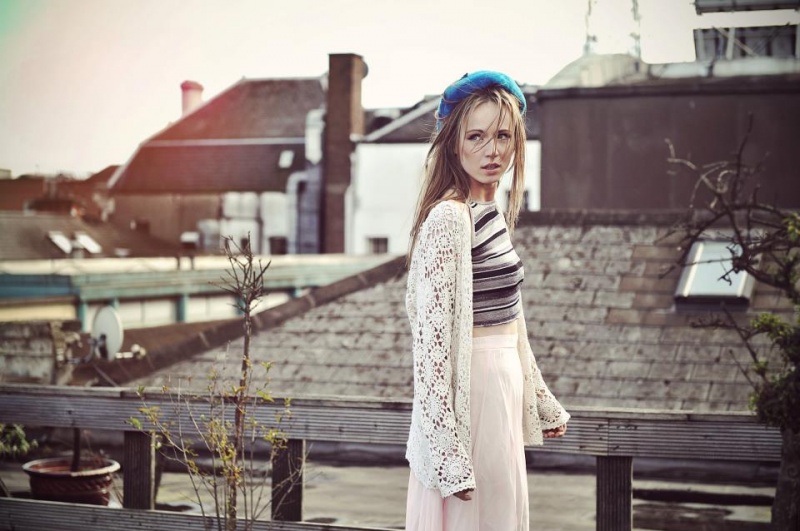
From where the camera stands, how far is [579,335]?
35.9 ft

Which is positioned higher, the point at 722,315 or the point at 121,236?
the point at 121,236

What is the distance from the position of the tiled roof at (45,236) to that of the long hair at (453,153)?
88.2 feet

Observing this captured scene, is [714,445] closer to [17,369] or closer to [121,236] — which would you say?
[17,369]

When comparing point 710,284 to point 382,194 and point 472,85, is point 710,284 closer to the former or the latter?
point 472,85

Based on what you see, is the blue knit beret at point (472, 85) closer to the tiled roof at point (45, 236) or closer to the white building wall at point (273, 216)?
the tiled roof at point (45, 236)

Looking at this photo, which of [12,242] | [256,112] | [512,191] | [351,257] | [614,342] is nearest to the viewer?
[512,191]

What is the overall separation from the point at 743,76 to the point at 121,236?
77.5 feet

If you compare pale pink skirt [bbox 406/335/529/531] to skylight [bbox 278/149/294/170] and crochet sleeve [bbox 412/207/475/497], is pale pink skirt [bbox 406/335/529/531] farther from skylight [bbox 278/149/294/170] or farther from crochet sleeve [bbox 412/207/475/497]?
skylight [bbox 278/149/294/170]

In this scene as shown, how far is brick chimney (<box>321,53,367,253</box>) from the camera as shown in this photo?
3378 centimetres

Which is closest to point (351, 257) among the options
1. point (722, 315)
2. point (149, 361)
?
point (149, 361)

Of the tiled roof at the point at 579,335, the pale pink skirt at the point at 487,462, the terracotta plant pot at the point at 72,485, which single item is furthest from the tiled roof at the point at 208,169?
the pale pink skirt at the point at 487,462

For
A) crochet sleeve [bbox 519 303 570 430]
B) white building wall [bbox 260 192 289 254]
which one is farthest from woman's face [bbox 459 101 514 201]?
white building wall [bbox 260 192 289 254]

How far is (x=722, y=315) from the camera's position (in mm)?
10859

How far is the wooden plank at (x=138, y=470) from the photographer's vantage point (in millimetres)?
4410
